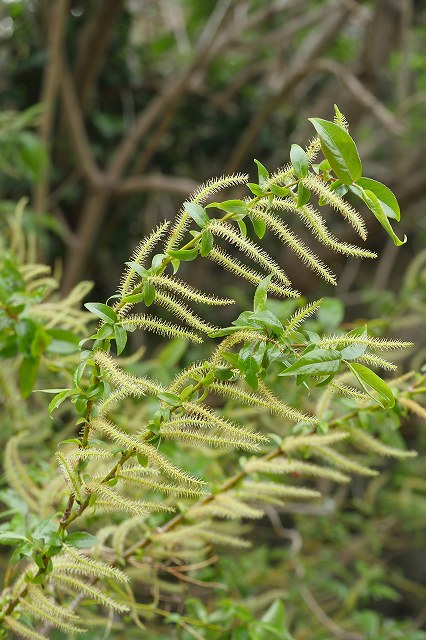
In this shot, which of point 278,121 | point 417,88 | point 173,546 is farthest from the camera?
point 417,88

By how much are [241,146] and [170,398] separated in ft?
4.41

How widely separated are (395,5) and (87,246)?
102 centimetres

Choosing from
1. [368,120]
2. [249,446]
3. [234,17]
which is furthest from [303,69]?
[249,446]

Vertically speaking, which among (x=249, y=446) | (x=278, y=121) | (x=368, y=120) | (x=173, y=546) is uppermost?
(x=249, y=446)

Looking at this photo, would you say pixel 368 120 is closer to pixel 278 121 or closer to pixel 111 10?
pixel 278 121

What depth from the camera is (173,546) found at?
2.43 feet

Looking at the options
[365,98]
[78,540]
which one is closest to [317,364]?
[78,540]

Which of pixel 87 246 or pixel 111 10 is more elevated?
pixel 111 10

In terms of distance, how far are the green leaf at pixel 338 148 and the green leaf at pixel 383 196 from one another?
17mm

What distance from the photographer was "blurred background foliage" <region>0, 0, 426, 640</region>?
1451mm

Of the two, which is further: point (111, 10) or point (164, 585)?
point (111, 10)

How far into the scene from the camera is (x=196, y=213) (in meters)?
0.46

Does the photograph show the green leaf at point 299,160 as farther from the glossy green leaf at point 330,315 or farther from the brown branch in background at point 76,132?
the brown branch in background at point 76,132

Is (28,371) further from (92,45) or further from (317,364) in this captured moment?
(92,45)
